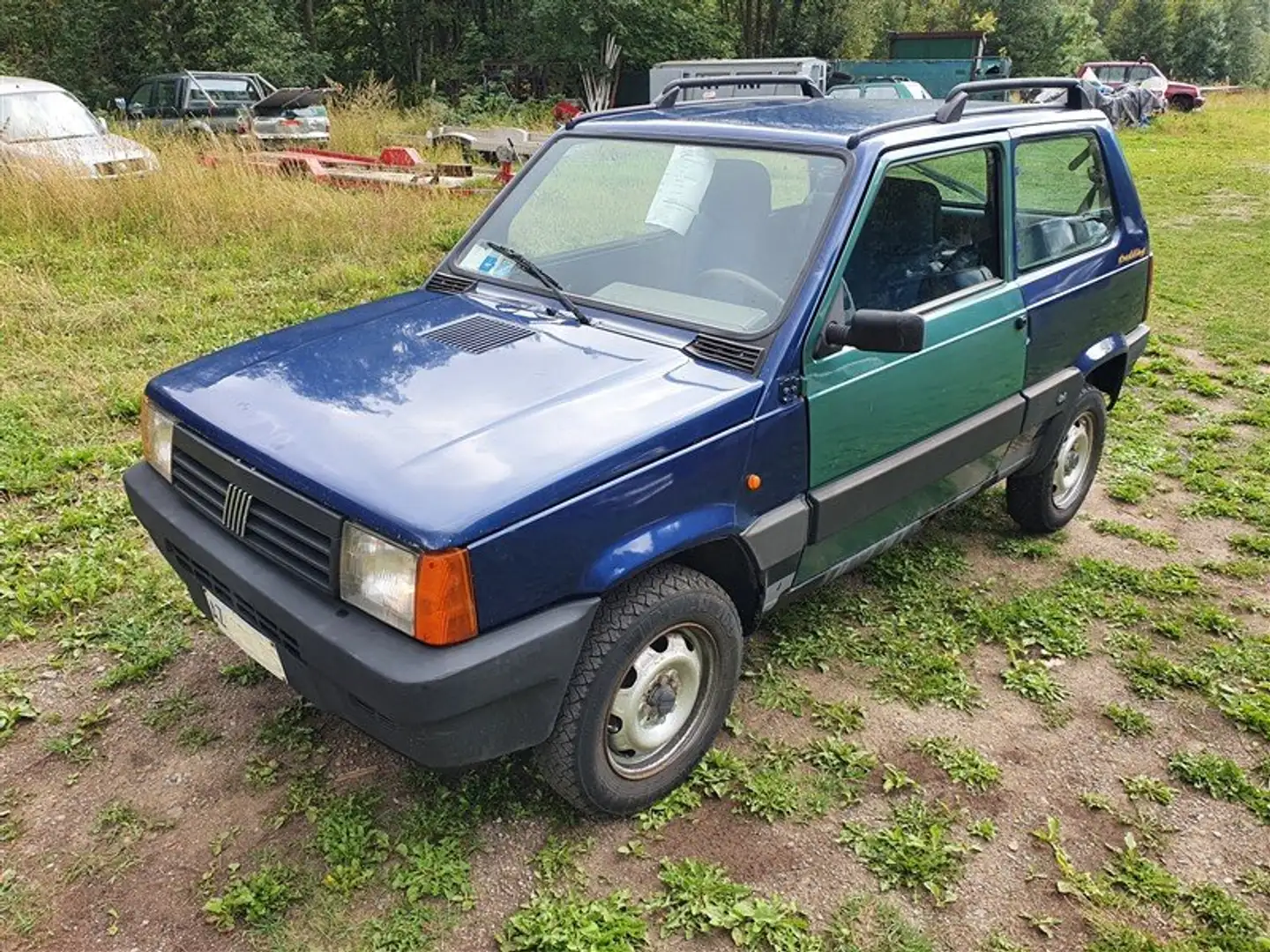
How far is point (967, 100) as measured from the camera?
3.60 meters

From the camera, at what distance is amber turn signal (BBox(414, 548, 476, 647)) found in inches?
82.2

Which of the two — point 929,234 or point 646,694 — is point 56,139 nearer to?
point 929,234

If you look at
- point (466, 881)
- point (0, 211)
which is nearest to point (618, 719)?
point (466, 881)

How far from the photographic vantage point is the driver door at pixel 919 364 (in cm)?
296

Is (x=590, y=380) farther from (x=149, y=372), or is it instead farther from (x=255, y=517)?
(x=149, y=372)

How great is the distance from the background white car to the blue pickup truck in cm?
767

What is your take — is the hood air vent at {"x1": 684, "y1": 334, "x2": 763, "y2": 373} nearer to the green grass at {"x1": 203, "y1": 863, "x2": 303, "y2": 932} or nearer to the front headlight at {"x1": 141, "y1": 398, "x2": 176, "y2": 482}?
the front headlight at {"x1": 141, "y1": 398, "x2": 176, "y2": 482}

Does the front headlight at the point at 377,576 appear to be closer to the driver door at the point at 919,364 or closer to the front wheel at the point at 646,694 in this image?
the front wheel at the point at 646,694

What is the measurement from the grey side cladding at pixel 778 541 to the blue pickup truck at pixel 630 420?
0.5 inches

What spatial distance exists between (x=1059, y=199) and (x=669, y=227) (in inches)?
78.2

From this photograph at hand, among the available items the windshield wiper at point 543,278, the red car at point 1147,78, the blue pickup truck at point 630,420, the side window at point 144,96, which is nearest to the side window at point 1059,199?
the blue pickup truck at point 630,420

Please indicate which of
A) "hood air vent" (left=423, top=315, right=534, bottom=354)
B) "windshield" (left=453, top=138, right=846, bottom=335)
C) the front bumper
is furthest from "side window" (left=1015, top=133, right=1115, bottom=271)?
the front bumper

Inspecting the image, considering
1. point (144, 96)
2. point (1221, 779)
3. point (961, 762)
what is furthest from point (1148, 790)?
point (144, 96)

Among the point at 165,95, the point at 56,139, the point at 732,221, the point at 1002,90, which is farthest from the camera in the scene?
the point at 165,95
